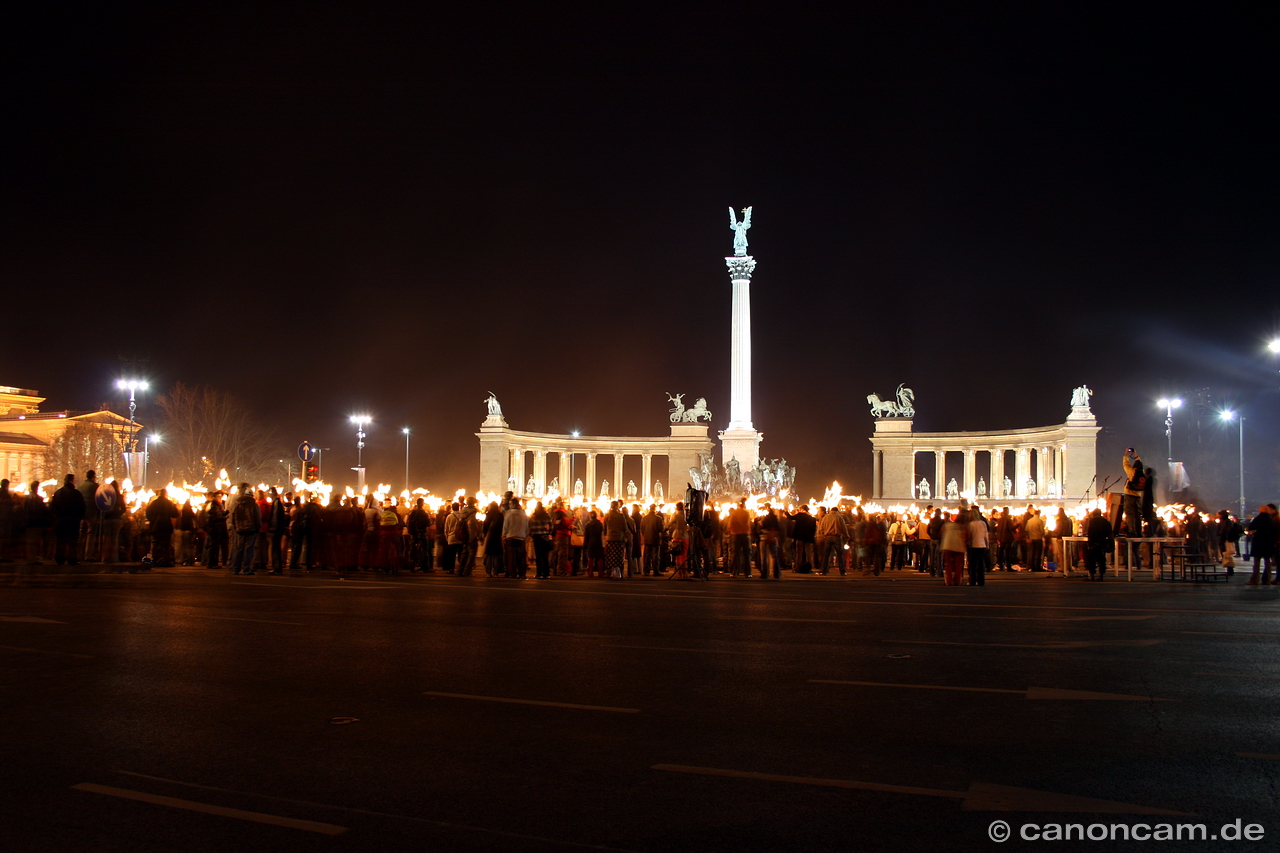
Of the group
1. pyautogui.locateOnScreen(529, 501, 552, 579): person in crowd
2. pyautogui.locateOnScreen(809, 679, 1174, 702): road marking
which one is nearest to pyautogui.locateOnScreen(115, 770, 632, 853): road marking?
pyautogui.locateOnScreen(809, 679, 1174, 702): road marking

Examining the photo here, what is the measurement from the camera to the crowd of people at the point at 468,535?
73.2 feet

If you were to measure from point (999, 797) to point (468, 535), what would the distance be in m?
19.8

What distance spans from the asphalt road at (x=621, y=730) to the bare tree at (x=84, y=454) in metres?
57.7

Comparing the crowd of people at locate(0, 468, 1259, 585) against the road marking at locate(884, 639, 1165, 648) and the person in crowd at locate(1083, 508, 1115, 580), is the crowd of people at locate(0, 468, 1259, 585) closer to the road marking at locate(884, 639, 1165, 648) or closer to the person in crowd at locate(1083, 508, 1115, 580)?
the person in crowd at locate(1083, 508, 1115, 580)

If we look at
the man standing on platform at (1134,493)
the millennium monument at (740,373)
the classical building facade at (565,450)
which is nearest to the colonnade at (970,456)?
the classical building facade at (565,450)

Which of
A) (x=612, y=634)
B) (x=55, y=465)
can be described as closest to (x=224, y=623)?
(x=612, y=634)

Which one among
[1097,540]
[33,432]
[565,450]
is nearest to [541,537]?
[1097,540]

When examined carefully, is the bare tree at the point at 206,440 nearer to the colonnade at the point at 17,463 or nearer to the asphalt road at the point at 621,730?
the colonnade at the point at 17,463

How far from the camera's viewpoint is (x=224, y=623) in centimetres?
1295

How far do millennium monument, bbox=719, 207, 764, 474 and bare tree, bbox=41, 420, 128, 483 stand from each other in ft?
122

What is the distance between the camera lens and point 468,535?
24.5 m

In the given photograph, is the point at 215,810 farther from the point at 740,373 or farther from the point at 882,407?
the point at 882,407

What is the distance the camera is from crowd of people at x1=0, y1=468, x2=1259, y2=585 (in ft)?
73.2

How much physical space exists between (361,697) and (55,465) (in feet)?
244
